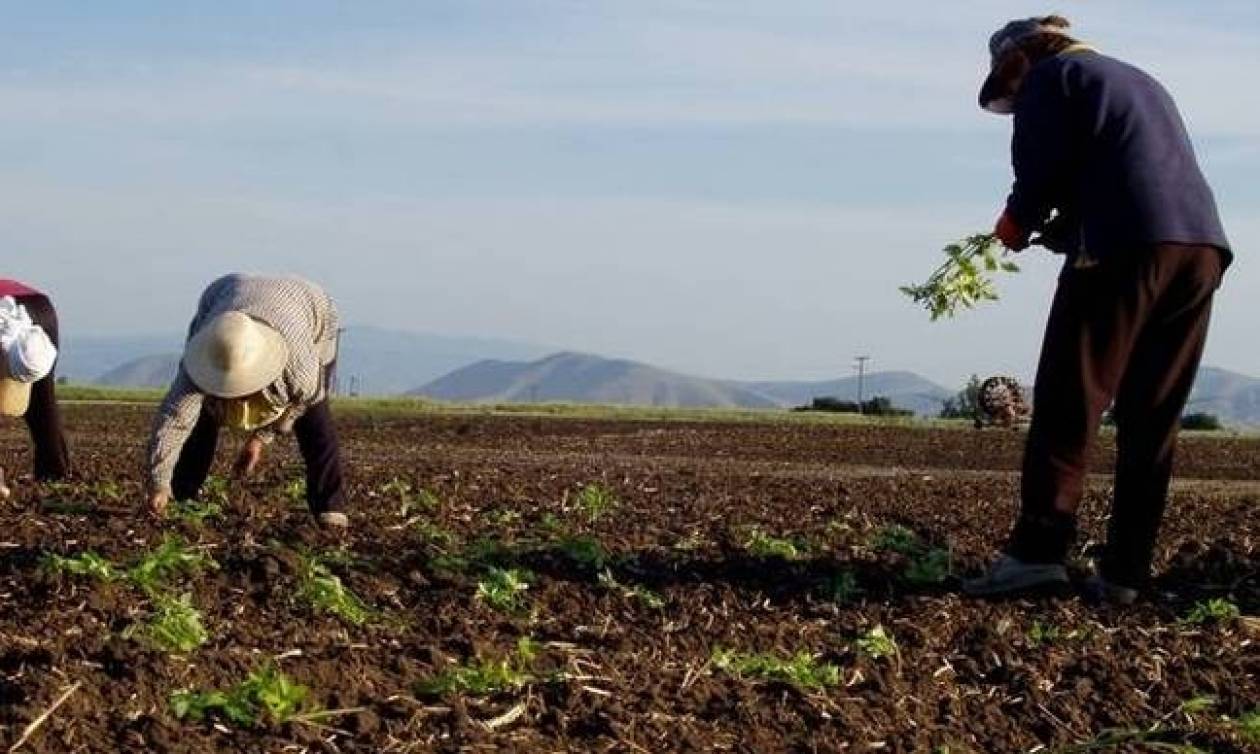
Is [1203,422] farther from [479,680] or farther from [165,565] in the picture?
[479,680]

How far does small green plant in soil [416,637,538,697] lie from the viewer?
559 centimetres

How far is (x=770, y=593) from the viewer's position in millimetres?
7926

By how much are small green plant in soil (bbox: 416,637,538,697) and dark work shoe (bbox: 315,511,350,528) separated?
11.9 feet

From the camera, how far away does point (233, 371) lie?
350 inches

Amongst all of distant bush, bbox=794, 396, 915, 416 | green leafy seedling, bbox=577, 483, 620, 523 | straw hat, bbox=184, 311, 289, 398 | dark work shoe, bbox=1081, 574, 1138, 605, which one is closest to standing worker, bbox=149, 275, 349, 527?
straw hat, bbox=184, 311, 289, 398

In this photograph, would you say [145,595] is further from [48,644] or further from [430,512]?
[430,512]

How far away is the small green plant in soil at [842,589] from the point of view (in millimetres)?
7852

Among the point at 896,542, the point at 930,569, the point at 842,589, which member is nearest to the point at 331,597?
the point at 842,589

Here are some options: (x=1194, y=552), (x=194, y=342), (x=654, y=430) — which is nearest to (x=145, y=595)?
(x=194, y=342)

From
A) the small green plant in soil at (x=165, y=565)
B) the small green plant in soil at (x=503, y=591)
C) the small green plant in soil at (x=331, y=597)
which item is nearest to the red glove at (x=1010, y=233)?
the small green plant in soil at (x=503, y=591)

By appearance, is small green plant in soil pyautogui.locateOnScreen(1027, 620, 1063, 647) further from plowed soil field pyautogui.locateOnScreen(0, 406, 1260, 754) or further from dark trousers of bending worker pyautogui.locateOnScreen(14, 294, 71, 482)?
dark trousers of bending worker pyautogui.locateOnScreen(14, 294, 71, 482)

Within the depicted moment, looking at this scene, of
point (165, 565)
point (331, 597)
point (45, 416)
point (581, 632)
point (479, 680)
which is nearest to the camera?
point (479, 680)

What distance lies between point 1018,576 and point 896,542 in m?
1.68

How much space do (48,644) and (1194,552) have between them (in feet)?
18.0
